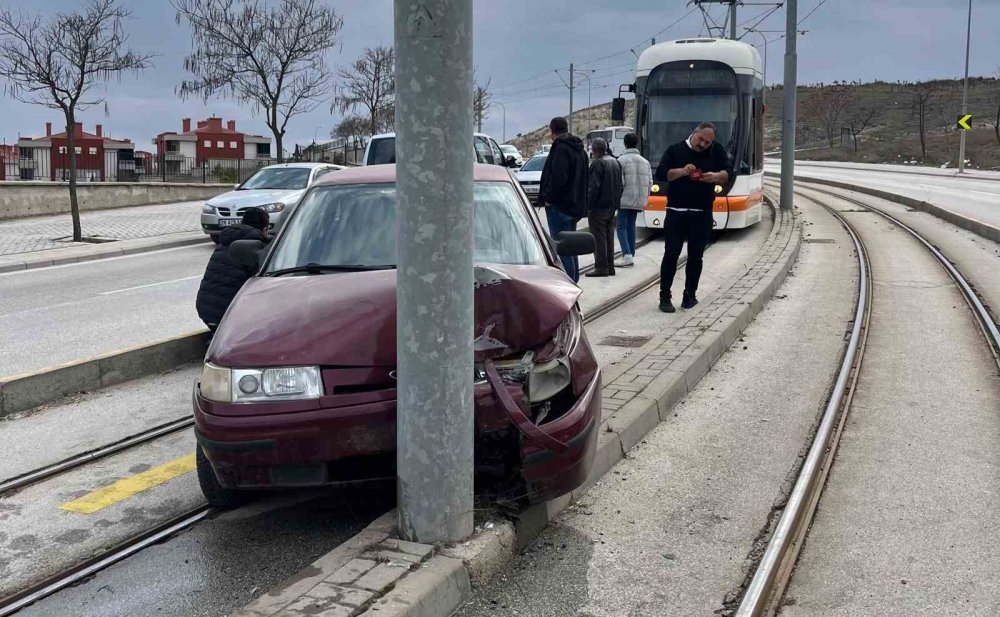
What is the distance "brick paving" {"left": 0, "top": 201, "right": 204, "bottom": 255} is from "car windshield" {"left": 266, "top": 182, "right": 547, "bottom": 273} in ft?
49.5

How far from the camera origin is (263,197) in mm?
19359

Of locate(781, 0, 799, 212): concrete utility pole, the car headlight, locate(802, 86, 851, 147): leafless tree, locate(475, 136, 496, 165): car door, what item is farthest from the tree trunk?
locate(802, 86, 851, 147): leafless tree

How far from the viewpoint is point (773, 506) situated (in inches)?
196

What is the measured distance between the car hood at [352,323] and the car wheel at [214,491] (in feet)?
2.28

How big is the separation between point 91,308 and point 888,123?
99540 millimetres

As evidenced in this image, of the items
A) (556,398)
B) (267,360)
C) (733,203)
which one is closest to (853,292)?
(733,203)

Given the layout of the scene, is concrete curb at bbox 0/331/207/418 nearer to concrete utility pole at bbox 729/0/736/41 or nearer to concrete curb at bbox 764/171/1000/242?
concrete curb at bbox 764/171/1000/242

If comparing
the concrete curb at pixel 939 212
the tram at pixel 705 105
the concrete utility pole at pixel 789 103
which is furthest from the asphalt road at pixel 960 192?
the tram at pixel 705 105

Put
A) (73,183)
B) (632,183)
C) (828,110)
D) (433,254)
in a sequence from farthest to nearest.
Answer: (828,110) → (73,183) → (632,183) → (433,254)

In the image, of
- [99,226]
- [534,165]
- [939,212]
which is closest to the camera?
[939,212]

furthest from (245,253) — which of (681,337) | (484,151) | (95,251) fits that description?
(484,151)

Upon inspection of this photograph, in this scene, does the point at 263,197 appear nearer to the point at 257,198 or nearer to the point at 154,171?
the point at 257,198

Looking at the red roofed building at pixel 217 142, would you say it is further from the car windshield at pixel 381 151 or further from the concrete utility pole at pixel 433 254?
the concrete utility pole at pixel 433 254

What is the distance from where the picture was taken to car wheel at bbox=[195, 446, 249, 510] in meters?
4.81
